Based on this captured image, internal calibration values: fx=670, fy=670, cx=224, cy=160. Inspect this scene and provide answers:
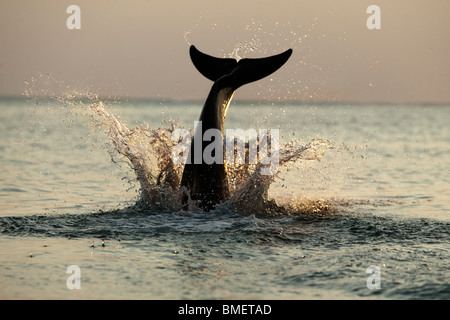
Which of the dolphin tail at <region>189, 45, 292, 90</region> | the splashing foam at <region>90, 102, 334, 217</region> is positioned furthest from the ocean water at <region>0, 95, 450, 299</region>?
the dolphin tail at <region>189, 45, 292, 90</region>

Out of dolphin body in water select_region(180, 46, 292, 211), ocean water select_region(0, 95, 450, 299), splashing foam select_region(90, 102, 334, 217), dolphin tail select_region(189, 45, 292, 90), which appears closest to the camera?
ocean water select_region(0, 95, 450, 299)

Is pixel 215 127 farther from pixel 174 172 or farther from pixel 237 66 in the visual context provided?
pixel 174 172

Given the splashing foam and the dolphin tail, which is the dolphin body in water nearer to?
the dolphin tail

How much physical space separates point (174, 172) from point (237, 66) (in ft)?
9.90

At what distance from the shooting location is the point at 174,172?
16.1 metres

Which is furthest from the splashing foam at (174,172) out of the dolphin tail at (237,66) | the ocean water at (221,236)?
the dolphin tail at (237,66)

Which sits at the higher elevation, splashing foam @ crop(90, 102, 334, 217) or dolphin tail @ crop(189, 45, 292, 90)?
dolphin tail @ crop(189, 45, 292, 90)

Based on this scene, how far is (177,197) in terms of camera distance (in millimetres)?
14711

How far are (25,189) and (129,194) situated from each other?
304cm

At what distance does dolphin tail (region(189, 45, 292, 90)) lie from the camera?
1446cm

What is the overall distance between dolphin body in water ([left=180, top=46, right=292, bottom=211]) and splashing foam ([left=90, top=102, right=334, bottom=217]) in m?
0.33

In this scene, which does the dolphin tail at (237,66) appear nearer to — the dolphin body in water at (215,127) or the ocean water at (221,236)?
the dolphin body in water at (215,127)

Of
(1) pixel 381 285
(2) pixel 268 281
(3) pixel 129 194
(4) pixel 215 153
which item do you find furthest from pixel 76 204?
(1) pixel 381 285
